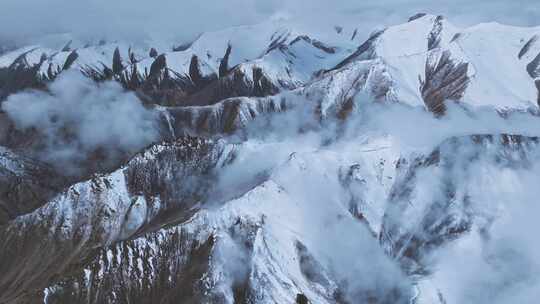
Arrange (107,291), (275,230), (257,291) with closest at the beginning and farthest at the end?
(257,291)
(107,291)
(275,230)

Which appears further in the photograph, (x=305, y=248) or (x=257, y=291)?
(x=305, y=248)

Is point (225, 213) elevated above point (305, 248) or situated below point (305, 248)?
above

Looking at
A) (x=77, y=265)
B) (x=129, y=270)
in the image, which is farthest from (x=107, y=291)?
(x=77, y=265)

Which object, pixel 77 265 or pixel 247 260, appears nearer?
pixel 247 260

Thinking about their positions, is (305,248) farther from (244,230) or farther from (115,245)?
(115,245)

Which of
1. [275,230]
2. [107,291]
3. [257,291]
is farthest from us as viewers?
[275,230]

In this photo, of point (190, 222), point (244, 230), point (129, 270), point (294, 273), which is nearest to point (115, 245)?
point (129, 270)

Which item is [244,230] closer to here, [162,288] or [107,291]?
[162,288]

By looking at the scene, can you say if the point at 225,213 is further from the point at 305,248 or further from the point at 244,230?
the point at 305,248
